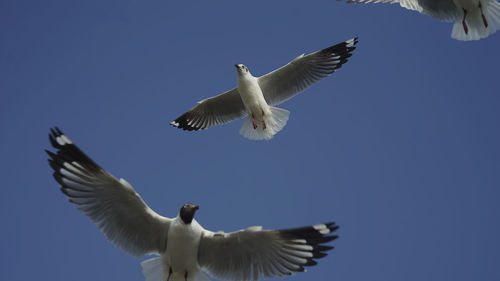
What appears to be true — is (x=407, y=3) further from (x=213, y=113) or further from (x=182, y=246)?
(x=182, y=246)

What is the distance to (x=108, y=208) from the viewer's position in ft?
15.7

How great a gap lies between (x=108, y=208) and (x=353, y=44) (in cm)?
384

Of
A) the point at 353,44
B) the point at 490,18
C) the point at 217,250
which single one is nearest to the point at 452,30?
the point at 490,18

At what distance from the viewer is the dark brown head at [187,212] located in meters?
4.87

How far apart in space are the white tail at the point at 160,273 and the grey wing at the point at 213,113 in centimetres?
315

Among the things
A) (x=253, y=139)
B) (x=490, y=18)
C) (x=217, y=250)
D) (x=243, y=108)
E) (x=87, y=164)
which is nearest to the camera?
(x=87, y=164)

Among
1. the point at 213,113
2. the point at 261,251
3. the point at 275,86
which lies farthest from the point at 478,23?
the point at 261,251

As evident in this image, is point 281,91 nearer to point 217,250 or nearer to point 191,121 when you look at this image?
point 191,121

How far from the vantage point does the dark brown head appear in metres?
4.87

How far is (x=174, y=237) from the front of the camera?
16.2 ft

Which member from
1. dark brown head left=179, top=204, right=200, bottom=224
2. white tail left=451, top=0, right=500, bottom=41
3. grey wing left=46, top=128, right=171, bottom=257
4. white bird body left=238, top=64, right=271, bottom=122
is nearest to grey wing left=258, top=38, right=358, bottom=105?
white bird body left=238, top=64, right=271, bottom=122

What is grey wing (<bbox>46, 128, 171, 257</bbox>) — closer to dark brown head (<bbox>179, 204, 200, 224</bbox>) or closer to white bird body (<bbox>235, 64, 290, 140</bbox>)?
dark brown head (<bbox>179, 204, 200, 224</bbox>)

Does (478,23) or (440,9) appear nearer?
(478,23)

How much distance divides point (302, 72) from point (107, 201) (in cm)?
346
